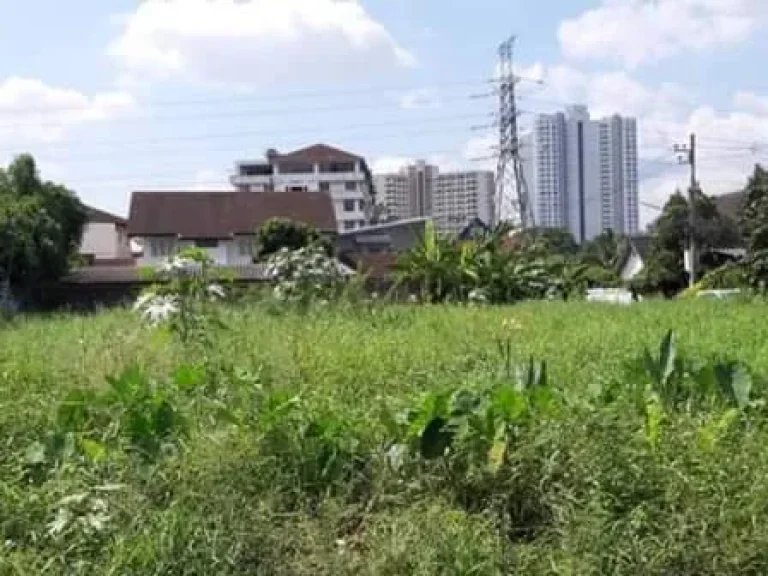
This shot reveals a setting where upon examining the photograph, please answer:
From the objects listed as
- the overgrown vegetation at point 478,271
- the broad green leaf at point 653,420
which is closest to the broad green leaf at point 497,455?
the broad green leaf at point 653,420

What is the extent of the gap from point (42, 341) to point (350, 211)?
56.1 m

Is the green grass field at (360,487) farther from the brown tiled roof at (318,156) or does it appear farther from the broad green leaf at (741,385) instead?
the brown tiled roof at (318,156)

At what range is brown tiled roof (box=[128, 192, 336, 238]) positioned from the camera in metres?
43.0

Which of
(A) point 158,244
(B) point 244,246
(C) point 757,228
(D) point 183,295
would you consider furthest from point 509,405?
(A) point 158,244

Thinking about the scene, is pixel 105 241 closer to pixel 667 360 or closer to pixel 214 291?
pixel 214 291

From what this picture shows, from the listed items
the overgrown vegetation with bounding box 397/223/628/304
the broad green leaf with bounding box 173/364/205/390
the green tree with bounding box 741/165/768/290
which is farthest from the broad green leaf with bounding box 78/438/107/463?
the green tree with bounding box 741/165/768/290

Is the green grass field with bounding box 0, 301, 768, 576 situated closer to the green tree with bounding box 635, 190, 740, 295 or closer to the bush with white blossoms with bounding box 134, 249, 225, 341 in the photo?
the bush with white blossoms with bounding box 134, 249, 225, 341

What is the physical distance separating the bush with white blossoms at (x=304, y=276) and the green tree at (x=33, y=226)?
1115cm

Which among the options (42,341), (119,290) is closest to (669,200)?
(119,290)

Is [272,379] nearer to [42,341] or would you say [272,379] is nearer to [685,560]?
[685,560]

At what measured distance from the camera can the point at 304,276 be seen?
1463cm

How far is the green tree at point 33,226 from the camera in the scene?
23938 millimetres

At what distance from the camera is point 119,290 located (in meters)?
27.4

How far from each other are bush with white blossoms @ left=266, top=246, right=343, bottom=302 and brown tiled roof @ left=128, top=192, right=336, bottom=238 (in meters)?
26.8
